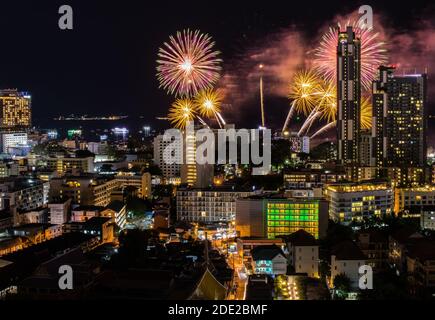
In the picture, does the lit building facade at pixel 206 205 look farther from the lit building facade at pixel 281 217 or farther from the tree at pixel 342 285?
the tree at pixel 342 285

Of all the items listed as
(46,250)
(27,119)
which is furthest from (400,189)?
(27,119)

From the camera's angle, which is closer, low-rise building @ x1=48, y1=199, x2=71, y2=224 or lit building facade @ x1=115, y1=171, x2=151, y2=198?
low-rise building @ x1=48, y1=199, x2=71, y2=224

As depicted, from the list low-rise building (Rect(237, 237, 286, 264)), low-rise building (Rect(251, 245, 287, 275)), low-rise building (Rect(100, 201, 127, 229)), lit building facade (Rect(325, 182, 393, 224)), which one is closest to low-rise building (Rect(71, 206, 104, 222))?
low-rise building (Rect(100, 201, 127, 229))

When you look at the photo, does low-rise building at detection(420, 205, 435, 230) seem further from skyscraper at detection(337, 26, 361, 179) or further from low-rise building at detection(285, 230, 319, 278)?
skyscraper at detection(337, 26, 361, 179)

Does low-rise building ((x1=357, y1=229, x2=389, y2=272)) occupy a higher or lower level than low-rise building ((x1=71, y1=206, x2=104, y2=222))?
lower

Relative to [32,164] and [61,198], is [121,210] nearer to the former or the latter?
[61,198]
